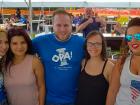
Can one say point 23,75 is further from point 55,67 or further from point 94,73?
point 94,73

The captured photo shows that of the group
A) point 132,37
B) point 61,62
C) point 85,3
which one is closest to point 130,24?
point 132,37

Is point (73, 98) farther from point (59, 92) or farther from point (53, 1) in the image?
point (53, 1)

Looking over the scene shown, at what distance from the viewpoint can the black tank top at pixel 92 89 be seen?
7.88 feet

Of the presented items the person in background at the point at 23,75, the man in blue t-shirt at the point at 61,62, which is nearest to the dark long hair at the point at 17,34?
the person in background at the point at 23,75

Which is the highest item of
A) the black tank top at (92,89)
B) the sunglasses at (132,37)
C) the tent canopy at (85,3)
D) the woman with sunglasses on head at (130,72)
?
the tent canopy at (85,3)

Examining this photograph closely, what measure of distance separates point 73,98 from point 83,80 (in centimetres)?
27

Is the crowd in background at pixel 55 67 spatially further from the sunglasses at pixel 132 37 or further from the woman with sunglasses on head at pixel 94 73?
Answer: the sunglasses at pixel 132 37

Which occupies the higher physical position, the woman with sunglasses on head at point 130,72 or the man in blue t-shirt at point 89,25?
the man in blue t-shirt at point 89,25

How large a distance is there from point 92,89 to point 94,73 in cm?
14

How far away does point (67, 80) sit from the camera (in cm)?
262

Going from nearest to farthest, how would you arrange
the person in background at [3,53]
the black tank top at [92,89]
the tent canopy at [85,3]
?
the black tank top at [92,89]
the person in background at [3,53]
the tent canopy at [85,3]

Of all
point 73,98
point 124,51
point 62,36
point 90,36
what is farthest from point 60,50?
point 124,51

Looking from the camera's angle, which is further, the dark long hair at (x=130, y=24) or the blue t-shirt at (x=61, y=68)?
the blue t-shirt at (x=61, y=68)

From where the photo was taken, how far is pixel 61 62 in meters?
2.59
